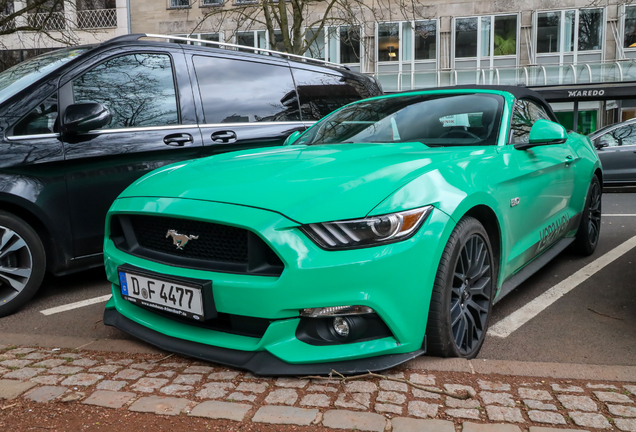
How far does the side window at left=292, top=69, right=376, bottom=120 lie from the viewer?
577 cm

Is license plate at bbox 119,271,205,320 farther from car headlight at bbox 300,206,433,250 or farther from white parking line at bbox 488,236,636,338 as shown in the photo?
white parking line at bbox 488,236,636,338

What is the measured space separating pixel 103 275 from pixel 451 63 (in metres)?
22.5

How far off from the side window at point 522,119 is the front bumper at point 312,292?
139 centimetres

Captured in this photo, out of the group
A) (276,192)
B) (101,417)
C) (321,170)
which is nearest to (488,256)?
(321,170)

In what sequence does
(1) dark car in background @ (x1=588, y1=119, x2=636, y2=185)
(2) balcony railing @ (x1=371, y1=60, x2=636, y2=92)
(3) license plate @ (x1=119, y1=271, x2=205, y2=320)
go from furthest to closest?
(2) balcony railing @ (x1=371, y1=60, x2=636, y2=92) → (1) dark car in background @ (x1=588, y1=119, x2=636, y2=185) → (3) license plate @ (x1=119, y1=271, x2=205, y2=320)

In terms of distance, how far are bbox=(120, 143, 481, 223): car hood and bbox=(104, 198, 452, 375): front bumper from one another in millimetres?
98

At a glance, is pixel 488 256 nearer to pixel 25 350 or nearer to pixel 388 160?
pixel 388 160

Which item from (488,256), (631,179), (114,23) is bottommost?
(631,179)

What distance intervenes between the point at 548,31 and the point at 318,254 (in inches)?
989

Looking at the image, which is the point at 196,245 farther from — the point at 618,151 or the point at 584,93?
the point at 584,93

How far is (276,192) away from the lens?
2604mm

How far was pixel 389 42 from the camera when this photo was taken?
25.4 m

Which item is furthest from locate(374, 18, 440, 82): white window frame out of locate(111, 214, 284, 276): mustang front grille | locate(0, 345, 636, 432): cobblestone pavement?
locate(0, 345, 636, 432): cobblestone pavement

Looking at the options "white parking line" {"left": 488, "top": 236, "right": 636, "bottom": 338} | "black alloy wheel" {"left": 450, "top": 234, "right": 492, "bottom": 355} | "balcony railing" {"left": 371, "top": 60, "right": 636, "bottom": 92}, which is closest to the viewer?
"black alloy wheel" {"left": 450, "top": 234, "right": 492, "bottom": 355}
